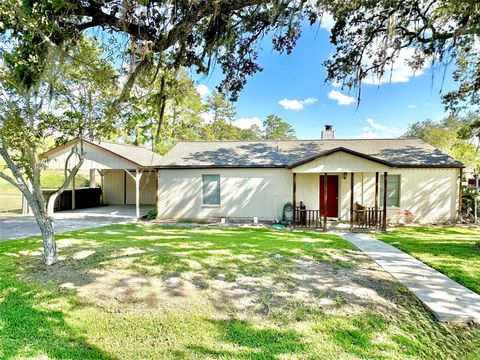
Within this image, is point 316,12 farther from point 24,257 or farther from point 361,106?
point 24,257

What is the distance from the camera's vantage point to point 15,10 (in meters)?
4.18

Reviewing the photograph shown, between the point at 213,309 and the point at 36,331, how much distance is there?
2189 mm

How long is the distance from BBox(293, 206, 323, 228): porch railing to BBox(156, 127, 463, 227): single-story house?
1.6 inches

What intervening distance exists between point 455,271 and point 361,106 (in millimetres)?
3781

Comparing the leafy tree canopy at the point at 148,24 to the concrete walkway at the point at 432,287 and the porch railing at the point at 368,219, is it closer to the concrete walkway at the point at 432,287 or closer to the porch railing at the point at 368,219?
the concrete walkway at the point at 432,287

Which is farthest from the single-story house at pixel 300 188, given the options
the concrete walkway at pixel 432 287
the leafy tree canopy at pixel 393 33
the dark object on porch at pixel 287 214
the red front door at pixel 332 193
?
the leafy tree canopy at pixel 393 33

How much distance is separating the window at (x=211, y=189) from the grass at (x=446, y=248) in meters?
6.92

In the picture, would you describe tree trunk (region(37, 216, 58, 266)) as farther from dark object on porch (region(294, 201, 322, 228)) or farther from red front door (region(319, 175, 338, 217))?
red front door (region(319, 175, 338, 217))

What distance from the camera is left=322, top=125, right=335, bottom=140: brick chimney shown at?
16.7 metres

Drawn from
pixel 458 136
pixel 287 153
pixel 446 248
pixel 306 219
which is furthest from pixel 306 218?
pixel 458 136

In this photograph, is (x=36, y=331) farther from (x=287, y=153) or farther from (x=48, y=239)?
(x=287, y=153)

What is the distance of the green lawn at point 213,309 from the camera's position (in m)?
3.20

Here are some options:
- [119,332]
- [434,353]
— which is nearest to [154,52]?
[119,332]

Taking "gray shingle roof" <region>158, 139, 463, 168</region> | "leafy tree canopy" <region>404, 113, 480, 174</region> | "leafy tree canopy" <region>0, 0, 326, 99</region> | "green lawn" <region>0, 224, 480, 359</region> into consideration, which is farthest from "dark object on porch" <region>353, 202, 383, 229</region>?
"leafy tree canopy" <region>0, 0, 326, 99</region>
